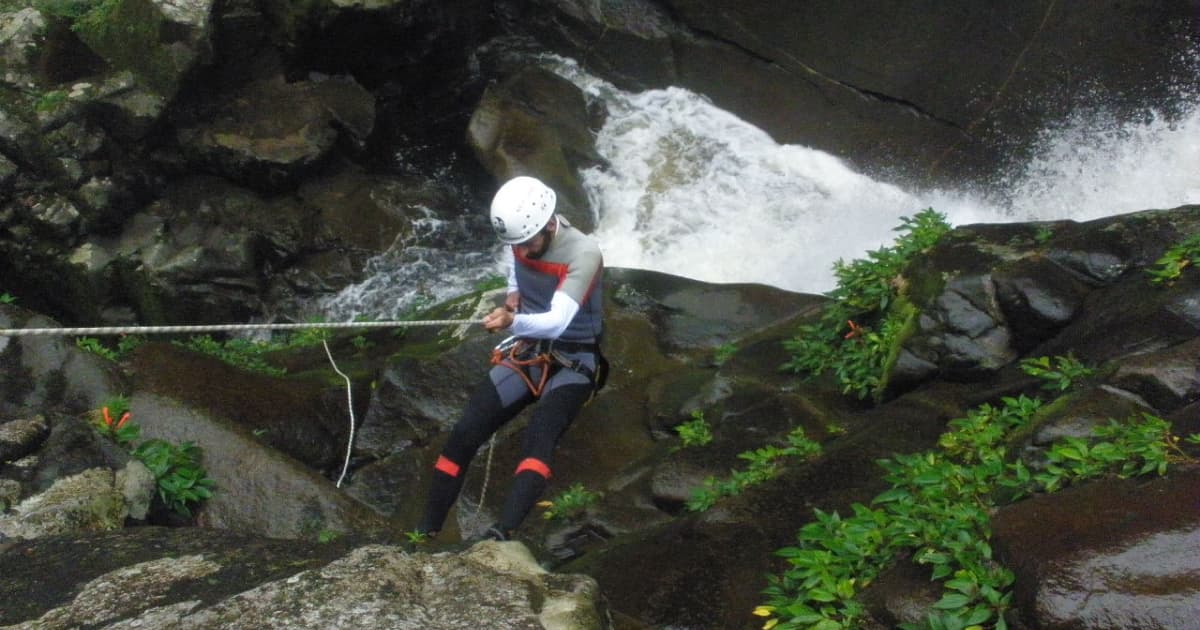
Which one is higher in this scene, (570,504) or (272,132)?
(272,132)

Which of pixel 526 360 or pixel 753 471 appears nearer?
pixel 526 360

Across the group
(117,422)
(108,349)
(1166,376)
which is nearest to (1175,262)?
(1166,376)

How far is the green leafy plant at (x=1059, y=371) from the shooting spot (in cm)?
538

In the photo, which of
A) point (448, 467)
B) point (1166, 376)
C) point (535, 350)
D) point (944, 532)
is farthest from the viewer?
point (535, 350)

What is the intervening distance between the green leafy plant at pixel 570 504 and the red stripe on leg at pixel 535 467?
1.11m

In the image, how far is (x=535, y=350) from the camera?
5.50 meters

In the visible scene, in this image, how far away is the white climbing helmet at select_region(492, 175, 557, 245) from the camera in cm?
515

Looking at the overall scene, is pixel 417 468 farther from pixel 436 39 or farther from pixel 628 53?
pixel 628 53

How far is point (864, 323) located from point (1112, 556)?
4096mm

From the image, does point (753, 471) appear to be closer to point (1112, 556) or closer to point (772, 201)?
point (1112, 556)

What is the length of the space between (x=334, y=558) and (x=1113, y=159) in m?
11.0

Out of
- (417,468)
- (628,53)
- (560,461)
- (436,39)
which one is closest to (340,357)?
(417,468)

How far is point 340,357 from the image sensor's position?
9.37 meters

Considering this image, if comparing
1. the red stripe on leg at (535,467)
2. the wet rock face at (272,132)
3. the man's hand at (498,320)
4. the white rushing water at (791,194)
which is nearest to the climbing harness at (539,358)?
the man's hand at (498,320)
